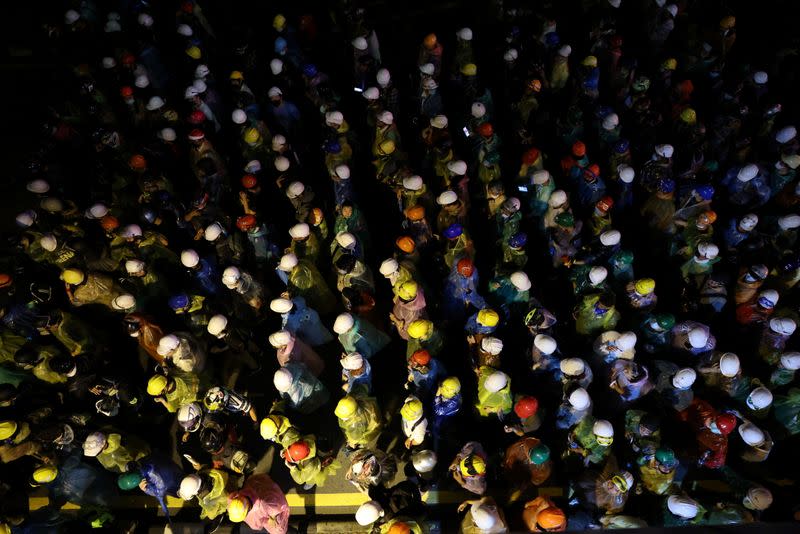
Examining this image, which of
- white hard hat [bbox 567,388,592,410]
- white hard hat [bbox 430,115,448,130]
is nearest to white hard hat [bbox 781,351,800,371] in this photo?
white hard hat [bbox 567,388,592,410]

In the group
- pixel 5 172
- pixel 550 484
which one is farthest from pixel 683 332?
pixel 5 172

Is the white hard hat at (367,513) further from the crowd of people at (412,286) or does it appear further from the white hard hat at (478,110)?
the white hard hat at (478,110)

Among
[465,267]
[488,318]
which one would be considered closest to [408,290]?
[465,267]

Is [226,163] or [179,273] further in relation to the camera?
[226,163]

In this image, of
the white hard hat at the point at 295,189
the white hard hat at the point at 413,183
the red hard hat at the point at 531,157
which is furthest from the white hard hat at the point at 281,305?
the red hard hat at the point at 531,157

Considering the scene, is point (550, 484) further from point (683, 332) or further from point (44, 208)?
point (44, 208)

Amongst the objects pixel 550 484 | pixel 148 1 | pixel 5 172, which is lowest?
pixel 550 484

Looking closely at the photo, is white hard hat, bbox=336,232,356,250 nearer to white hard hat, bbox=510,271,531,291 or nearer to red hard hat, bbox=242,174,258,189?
red hard hat, bbox=242,174,258,189

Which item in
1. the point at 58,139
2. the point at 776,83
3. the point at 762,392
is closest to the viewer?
the point at 762,392
